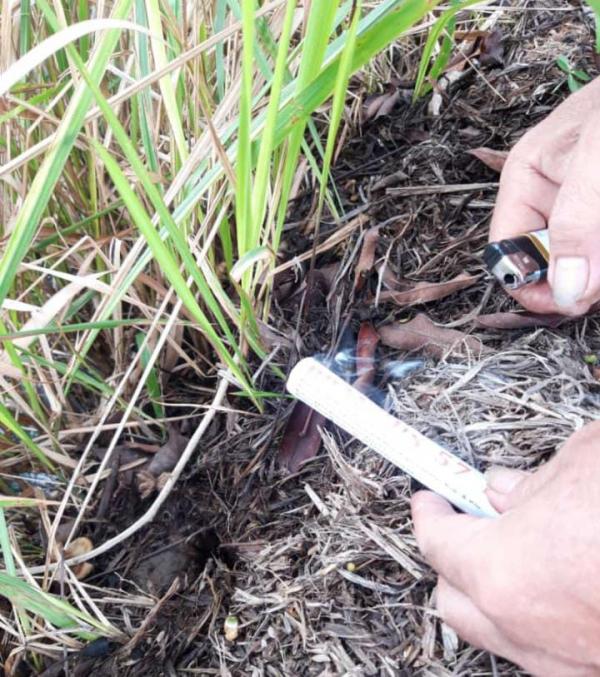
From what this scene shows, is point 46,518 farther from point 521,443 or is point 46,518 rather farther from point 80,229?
point 521,443

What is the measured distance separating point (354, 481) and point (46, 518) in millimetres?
461

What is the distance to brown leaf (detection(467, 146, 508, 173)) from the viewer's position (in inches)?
45.4

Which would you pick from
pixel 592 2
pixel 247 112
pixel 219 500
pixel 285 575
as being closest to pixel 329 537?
pixel 285 575

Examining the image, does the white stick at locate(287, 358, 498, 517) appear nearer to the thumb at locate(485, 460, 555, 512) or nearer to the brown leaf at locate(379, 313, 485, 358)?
the thumb at locate(485, 460, 555, 512)

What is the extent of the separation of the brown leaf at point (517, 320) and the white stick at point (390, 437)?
8.0 inches

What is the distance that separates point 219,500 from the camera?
1.05 m

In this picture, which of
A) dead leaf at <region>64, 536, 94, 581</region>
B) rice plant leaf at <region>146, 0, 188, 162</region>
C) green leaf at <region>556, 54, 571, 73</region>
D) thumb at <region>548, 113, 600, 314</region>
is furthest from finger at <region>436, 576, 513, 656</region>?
green leaf at <region>556, 54, 571, 73</region>

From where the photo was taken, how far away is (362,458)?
38.9 inches

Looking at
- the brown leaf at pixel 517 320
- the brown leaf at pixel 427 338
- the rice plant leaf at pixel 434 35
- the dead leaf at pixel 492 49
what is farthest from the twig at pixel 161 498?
the dead leaf at pixel 492 49

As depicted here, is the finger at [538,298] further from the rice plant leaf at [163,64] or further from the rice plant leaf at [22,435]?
the rice plant leaf at [22,435]

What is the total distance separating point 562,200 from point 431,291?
0.85ft

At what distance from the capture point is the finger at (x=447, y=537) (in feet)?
2.45

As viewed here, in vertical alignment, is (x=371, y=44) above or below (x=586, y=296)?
above

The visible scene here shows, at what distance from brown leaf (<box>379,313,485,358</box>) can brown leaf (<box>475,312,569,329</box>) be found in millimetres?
31
